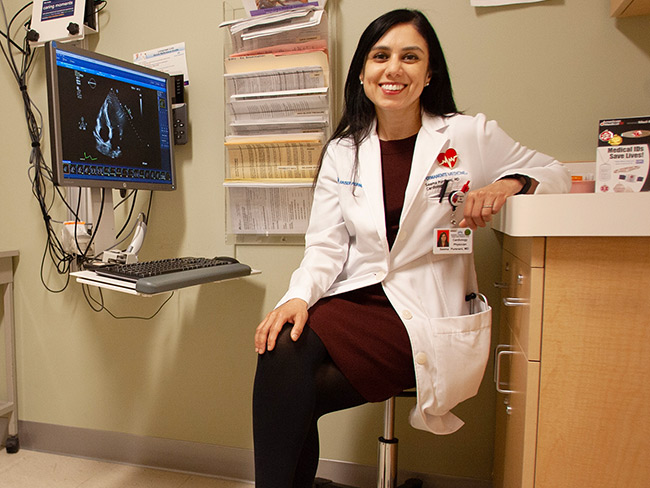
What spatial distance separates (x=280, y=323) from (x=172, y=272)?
0.41 metres

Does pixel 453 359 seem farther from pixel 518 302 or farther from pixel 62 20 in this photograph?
pixel 62 20

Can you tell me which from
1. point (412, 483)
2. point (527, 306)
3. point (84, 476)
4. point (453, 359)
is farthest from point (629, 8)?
point (84, 476)

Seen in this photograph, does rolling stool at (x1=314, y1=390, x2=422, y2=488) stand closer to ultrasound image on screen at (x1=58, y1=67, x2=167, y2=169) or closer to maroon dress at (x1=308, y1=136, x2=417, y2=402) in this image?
maroon dress at (x1=308, y1=136, x2=417, y2=402)

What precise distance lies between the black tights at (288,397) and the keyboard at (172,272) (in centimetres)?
34

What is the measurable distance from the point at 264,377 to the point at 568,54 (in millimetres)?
1218

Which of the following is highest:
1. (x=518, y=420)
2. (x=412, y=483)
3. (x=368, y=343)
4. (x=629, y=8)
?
(x=629, y=8)

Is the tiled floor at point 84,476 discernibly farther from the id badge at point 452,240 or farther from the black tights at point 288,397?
the id badge at point 452,240

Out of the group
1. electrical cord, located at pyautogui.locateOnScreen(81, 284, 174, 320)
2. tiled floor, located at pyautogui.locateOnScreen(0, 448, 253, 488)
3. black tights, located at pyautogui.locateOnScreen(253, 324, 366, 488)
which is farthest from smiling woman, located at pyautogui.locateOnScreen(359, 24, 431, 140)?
tiled floor, located at pyautogui.locateOnScreen(0, 448, 253, 488)

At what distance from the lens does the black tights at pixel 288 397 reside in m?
0.96

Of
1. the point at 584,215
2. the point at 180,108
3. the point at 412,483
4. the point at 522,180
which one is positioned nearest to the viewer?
the point at 584,215

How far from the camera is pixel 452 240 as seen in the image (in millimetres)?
1117

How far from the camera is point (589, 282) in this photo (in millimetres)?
812

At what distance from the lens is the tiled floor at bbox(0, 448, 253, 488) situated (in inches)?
64.7

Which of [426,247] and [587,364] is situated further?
[426,247]
